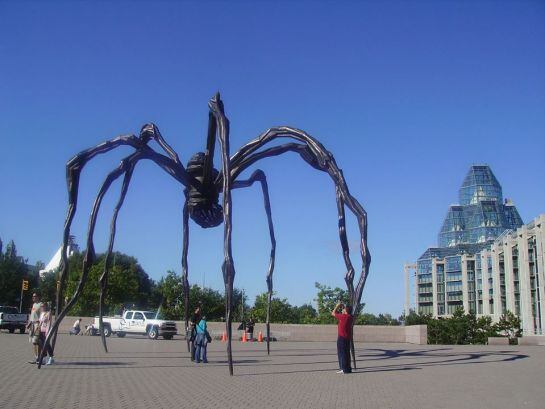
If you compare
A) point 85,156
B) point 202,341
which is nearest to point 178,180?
point 85,156

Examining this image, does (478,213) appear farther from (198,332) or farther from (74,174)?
(74,174)

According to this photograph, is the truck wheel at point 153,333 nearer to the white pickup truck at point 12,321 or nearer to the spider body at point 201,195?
the white pickup truck at point 12,321

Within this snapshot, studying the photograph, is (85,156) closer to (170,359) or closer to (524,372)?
(170,359)

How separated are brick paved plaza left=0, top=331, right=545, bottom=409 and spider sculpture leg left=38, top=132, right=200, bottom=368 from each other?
168cm

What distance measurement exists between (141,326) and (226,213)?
942 inches

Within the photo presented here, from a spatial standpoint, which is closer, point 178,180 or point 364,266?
point 364,266

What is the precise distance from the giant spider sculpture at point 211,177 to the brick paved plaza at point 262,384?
3.04ft

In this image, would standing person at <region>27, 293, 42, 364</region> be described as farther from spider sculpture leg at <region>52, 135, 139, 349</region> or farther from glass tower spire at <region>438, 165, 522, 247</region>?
glass tower spire at <region>438, 165, 522, 247</region>

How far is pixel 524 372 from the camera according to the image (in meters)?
12.5

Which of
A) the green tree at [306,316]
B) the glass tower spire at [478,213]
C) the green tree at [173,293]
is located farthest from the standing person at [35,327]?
the glass tower spire at [478,213]

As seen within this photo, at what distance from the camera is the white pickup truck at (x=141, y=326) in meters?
29.8

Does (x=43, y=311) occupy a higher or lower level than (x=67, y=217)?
lower

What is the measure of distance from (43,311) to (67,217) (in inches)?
116

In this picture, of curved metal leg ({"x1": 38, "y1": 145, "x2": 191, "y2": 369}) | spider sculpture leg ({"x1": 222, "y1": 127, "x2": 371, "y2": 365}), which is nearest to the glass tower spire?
spider sculpture leg ({"x1": 222, "y1": 127, "x2": 371, "y2": 365})
